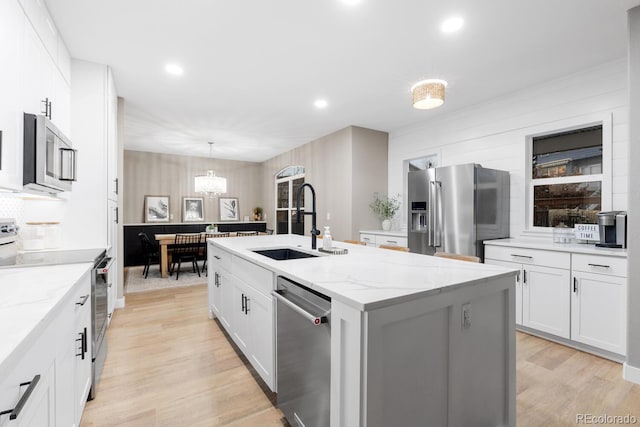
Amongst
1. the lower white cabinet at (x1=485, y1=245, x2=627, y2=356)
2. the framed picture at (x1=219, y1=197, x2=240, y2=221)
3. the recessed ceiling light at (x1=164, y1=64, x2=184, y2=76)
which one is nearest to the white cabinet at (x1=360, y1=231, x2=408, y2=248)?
the lower white cabinet at (x1=485, y1=245, x2=627, y2=356)

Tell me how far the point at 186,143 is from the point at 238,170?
2.10 m

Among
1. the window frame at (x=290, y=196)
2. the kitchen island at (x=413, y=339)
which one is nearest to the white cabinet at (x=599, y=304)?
the kitchen island at (x=413, y=339)

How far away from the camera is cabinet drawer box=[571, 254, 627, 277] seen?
2355mm

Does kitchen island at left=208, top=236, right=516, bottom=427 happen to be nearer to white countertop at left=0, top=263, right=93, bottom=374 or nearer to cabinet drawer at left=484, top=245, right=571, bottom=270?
white countertop at left=0, top=263, right=93, bottom=374

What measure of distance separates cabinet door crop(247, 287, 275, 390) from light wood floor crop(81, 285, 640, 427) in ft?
0.69

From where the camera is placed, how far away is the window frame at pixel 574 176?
2.84 metres

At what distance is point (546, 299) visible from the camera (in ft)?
9.11

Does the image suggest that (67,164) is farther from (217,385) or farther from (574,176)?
(574,176)

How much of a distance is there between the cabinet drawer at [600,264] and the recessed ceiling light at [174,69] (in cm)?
424

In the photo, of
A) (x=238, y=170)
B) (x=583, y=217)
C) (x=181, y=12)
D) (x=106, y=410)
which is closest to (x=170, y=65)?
(x=181, y=12)

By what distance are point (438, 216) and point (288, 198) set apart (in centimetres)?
418

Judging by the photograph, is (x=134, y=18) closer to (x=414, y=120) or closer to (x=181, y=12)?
Answer: (x=181, y=12)

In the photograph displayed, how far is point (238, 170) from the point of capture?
8.19 metres

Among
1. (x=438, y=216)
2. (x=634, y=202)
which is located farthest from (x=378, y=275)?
(x=438, y=216)
